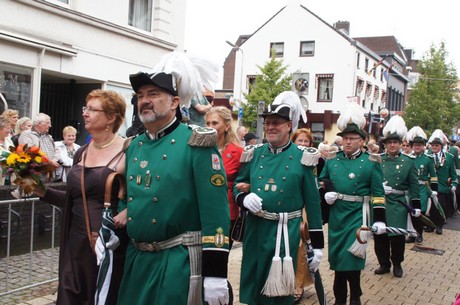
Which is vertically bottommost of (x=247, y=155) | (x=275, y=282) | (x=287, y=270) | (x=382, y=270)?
(x=382, y=270)

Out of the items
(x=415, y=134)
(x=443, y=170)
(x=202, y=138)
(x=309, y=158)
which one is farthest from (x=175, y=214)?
(x=443, y=170)

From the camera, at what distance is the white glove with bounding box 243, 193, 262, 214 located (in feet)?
14.6

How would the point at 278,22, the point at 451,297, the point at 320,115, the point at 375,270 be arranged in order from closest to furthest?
the point at 451,297, the point at 375,270, the point at 320,115, the point at 278,22

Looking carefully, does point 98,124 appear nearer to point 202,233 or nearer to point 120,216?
point 120,216

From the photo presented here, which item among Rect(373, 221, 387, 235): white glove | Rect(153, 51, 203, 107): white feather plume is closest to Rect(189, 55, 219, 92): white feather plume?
Rect(153, 51, 203, 107): white feather plume

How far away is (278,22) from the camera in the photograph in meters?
41.5

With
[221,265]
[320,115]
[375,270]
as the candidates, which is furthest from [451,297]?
[320,115]

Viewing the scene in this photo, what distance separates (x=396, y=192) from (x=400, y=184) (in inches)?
5.6

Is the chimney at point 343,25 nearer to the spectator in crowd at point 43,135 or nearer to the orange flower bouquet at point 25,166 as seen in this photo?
the spectator in crowd at point 43,135

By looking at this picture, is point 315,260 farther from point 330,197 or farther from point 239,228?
point 330,197

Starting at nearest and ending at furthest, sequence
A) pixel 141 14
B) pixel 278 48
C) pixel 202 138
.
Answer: pixel 202 138 → pixel 141 14 → pixel 278 48

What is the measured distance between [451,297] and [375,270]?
1.28 meters

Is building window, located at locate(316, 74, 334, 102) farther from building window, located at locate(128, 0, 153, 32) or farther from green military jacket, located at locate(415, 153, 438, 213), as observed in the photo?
green military jacket, located at locate(415, 153, 438, 213)

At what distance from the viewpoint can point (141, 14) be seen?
585 inches
